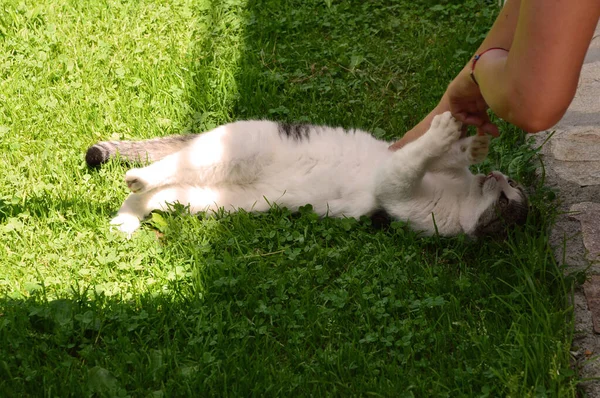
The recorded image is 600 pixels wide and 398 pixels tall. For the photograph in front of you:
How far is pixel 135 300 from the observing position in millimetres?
3416

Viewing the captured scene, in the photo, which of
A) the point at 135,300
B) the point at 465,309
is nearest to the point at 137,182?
the point at 135,300

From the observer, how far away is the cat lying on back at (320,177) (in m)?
3.84

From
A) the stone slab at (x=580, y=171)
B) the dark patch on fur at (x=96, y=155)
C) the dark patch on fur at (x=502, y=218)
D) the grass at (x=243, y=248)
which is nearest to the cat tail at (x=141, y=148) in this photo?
the dark patch on fur at (x=96, y=155)

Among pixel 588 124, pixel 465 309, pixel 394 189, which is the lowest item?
pixel 465 309

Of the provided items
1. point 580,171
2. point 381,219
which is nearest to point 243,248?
point 381,219

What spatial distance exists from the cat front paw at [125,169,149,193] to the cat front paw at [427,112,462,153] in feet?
5.17

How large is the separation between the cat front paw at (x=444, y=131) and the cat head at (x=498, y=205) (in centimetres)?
43

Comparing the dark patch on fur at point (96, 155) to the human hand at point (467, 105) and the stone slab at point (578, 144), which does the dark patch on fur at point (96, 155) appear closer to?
the human hand at point (467, 105)

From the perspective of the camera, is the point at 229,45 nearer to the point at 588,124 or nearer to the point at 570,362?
the point at 588,124

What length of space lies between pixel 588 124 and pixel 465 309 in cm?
180

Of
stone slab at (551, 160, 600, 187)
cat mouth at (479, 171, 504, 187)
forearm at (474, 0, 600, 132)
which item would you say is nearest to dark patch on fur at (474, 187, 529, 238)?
cat mouth at (479, 171, 504, 187)

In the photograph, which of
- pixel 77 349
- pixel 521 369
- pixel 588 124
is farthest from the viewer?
pixel 588 124

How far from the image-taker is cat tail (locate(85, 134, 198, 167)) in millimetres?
4375

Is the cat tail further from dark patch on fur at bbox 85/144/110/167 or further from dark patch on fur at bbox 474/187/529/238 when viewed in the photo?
dark patch on fur at bbox 474/187/529/238
